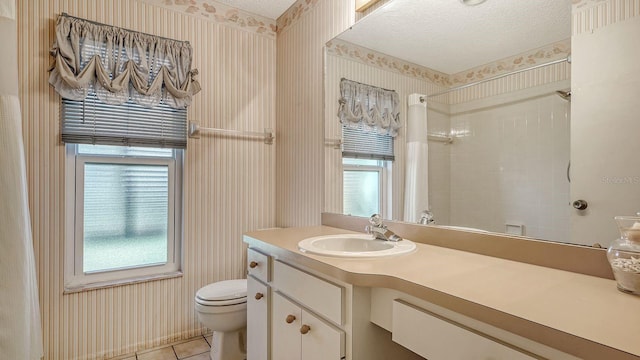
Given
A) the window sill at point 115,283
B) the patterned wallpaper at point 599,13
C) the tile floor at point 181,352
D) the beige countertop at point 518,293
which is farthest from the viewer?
the tile floor at point 181,352

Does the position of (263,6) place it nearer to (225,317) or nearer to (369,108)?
(369,108)

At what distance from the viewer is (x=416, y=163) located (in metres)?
1.57

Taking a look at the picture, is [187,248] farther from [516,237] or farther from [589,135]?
[589,135]

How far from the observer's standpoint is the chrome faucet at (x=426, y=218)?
1.47 meters

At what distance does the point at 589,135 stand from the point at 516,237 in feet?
1.30

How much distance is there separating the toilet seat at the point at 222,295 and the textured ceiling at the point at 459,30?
62.7 inches

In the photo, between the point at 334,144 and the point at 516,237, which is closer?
the point at 516,237

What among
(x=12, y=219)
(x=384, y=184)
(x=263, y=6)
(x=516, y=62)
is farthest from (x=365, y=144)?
(x=12, y=219)

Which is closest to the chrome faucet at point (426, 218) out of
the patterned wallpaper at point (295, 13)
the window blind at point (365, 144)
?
the window blind at point (365, 144)

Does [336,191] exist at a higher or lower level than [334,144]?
lower

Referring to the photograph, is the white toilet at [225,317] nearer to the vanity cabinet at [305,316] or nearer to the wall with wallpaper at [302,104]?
the vanity cabinet at [305,316]

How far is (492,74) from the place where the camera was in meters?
1.26

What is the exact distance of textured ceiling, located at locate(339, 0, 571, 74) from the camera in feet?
3.67

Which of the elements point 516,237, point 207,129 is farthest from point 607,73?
point 207,129
